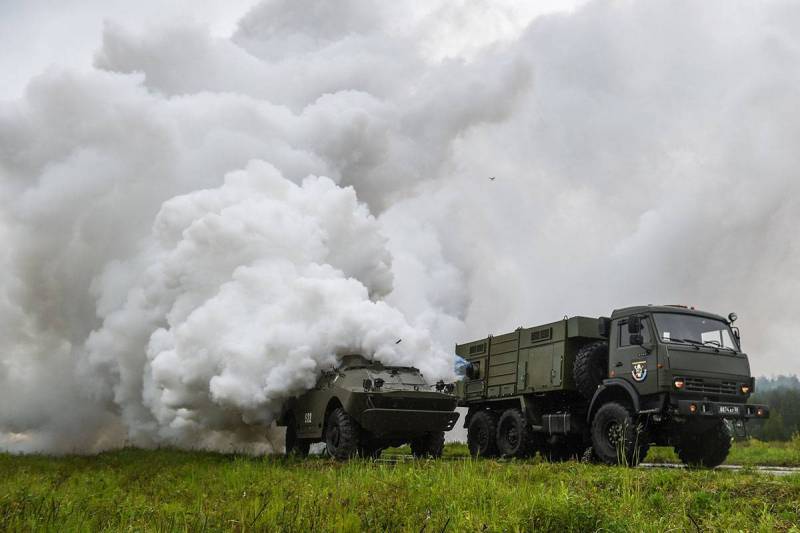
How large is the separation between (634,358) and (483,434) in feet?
17.5

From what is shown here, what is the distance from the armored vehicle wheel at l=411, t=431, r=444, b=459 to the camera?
53.8ft

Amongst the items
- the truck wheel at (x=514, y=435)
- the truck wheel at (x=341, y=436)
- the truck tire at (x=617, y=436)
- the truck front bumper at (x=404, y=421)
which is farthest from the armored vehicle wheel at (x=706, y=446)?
the truck wheel at (x=341, y=436)

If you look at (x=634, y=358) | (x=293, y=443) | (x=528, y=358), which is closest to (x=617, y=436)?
(x=634, y=358)

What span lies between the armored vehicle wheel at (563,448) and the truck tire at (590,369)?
4.08ft

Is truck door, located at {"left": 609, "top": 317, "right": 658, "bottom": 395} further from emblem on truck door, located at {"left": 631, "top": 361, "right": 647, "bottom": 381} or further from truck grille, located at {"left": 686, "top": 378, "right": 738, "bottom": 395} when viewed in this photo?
truck grille, located at {"left": 686, "top": 378, "right": 738, "bottom": 395}

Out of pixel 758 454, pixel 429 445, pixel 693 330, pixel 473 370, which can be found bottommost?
pixel 429 445

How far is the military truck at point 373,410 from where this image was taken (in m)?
14.8

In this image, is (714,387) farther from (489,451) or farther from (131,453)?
(131,453)

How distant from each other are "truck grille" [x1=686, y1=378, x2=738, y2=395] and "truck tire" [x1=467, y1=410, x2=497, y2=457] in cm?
576

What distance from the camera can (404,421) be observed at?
49.0 feet

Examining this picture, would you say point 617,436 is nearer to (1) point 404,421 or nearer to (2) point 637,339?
(2) point 637,339

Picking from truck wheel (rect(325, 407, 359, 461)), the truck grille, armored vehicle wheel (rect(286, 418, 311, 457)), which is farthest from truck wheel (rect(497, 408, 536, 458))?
armored vehicle wheel (rect(286, 418, 311, 457))

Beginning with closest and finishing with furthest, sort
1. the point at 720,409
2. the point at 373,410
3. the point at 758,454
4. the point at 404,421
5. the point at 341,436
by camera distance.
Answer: the point at 720,409, the point at 373,410, the point at 404,421, the point at 341,436, the point at 758,454

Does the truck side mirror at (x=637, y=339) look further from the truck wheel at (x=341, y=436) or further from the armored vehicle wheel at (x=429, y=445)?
the truck wheel at (x=341, y=436)
